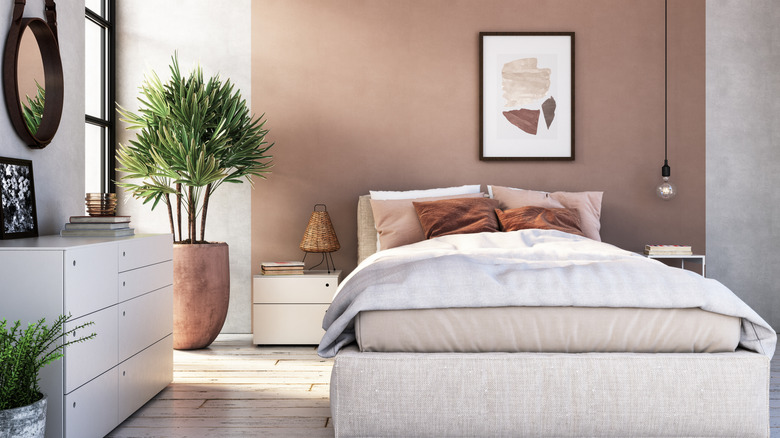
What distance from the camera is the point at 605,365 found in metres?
2.34

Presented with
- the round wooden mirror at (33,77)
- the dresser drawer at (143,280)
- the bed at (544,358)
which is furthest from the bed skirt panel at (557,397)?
the round wooden mirror at (33,77)

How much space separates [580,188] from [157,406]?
3333 mm

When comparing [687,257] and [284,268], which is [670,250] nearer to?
[687,257]

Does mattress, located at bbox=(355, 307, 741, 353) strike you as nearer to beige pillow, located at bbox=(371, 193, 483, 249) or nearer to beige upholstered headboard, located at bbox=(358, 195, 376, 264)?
beige pillow, located at bbox=(371, 193, 483, 249)

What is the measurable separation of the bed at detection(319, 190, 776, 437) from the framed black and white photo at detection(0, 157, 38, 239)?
1.43m

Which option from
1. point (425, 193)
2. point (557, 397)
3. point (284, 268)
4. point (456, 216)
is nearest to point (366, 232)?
point (425, 193)

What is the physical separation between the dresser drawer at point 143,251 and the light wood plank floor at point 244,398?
2.27 ft

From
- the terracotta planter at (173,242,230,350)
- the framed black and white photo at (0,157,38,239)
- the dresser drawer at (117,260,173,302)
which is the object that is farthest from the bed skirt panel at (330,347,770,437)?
the terracotta planter at (173,242,230,350)

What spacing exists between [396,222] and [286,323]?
3.34 ft

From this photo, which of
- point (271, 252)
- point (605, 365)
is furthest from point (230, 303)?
point (605, 365)

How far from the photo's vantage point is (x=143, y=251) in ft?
9.74

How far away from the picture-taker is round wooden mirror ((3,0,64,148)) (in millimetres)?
2803

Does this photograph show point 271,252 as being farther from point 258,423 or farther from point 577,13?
point 577,13

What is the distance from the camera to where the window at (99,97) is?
449 centimetres
